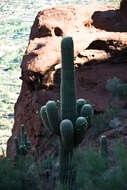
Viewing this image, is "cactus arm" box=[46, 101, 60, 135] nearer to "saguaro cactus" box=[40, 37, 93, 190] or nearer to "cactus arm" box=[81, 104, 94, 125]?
"saguaro cactus" box=[40, 37, 93, 190]

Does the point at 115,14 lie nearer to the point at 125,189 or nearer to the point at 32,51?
the point at 32,51

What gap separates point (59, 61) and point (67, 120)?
7029mm

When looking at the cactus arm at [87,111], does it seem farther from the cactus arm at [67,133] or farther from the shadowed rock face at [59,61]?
the shadowed rock face at [59,61]

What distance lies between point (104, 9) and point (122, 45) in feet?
8.36

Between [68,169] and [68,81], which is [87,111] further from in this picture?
[68,169]

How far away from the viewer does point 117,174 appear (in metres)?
8.02

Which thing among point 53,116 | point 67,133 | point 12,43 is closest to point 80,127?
point 67,133

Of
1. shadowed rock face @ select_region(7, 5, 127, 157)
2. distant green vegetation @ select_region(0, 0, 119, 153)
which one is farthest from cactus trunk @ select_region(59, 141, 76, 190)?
distant green vegetation @ select_region(0, 0, 119, 153)

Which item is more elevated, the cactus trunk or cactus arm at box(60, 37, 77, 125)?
cactus arm at box(60, 37, 77, 125)

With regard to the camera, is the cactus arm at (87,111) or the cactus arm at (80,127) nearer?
the cactus arm at (80,127)

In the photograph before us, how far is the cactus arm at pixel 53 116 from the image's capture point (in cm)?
1077

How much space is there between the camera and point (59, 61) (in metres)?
17.3

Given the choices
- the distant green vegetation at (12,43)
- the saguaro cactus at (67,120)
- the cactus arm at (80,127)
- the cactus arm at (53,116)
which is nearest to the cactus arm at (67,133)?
the saguaro cactus at (67,120)

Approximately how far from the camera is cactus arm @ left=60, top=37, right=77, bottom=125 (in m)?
10.7
